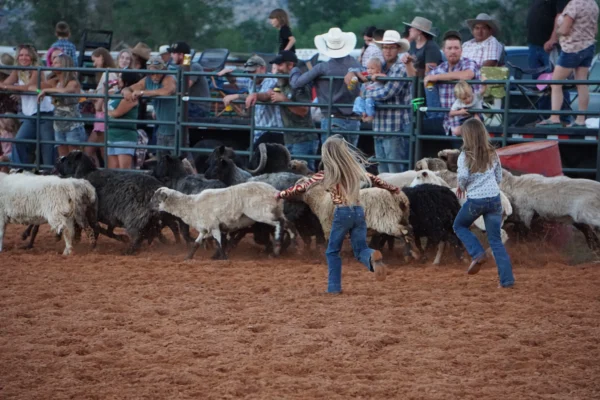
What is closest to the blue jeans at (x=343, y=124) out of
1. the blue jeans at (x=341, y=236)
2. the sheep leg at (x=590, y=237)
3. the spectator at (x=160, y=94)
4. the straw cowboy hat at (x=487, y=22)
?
the straw cowboy hat at (x=487, y=22)

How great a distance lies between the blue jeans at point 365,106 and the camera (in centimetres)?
1200

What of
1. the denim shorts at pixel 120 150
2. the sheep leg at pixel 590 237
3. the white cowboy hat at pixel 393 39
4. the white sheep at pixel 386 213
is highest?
the white cowboy hat at pixel 393 39

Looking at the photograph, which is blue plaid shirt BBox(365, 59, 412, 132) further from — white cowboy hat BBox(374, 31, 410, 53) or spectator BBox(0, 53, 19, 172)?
spectator BBox(0, 53, 19, 172)

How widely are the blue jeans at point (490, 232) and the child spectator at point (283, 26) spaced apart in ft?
21.8

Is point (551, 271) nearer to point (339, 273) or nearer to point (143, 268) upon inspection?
point (339, 273)

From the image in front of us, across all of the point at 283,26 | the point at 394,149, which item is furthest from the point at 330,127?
the point at 283,26

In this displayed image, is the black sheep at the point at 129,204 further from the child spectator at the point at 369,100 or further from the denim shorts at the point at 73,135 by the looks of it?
the denim shorts at the point at 73,135

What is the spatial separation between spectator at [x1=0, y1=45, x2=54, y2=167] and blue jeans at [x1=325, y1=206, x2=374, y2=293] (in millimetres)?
7393

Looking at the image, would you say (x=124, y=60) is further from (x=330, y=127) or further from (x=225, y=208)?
(x=225, y=208)

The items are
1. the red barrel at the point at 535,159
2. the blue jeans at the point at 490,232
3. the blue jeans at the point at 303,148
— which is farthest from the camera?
the blue jeans at the point at 303,148

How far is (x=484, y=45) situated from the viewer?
12242mm

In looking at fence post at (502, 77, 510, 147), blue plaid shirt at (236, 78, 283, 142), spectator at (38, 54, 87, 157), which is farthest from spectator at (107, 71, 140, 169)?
fence post at (502, 77, 510, 147)

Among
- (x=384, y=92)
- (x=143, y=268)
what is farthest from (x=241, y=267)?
(x=384, y=92)

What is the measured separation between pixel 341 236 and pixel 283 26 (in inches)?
272
